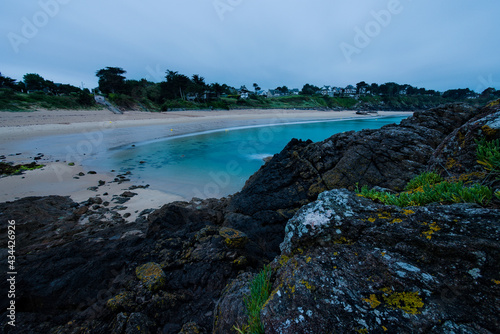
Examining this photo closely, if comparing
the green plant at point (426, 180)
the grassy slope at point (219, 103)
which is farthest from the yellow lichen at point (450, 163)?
the grassy slope at point (219, 103)

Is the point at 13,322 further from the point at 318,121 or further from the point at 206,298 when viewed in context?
the point at 318,121

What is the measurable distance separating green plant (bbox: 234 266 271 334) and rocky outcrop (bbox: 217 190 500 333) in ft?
0.45

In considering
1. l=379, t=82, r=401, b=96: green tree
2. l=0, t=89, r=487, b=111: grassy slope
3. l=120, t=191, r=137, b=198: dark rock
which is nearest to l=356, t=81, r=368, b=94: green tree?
l=379, t=82, r=401, b=96: green tree

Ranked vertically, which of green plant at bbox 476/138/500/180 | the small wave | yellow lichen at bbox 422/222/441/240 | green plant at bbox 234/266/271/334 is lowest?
the small wave

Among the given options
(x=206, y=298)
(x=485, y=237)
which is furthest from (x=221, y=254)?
(x=485, y=237)

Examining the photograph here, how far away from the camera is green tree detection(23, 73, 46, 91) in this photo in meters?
54.9

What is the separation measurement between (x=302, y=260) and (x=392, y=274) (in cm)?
85

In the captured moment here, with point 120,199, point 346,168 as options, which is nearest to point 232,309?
point 346,168

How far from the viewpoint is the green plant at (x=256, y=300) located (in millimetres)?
1967

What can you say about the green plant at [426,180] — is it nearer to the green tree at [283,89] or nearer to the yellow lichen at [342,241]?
the yellow lichen at [342,241]

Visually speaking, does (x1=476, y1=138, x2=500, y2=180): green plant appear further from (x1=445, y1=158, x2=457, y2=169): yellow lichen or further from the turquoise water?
the turquoise water

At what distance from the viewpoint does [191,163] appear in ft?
58.2

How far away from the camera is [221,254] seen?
4.20m

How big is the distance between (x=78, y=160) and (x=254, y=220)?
1671cm
